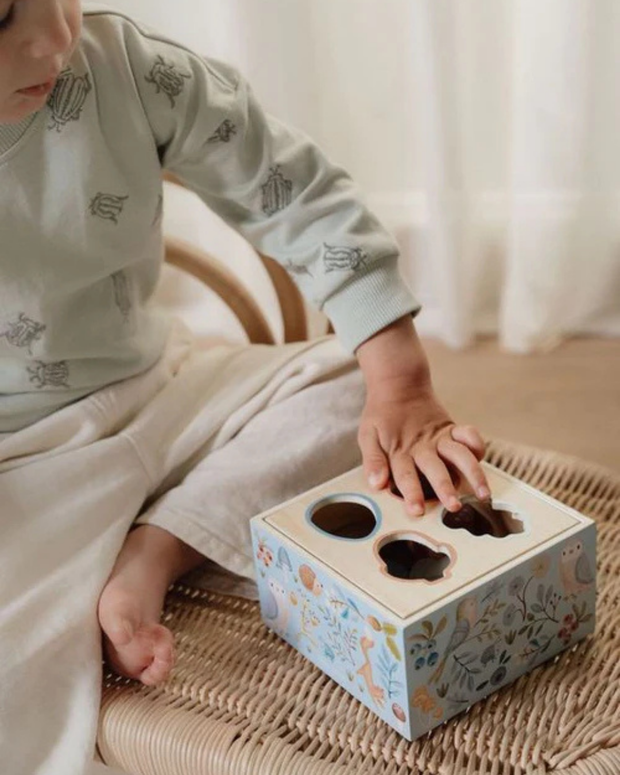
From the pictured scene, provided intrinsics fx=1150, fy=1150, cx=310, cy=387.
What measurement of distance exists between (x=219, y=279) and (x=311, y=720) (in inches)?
19.0

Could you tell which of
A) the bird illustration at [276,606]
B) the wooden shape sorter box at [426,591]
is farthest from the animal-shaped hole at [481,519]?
the bird illustration at [276,606]

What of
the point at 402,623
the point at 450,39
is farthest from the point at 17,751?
the point at 450,39

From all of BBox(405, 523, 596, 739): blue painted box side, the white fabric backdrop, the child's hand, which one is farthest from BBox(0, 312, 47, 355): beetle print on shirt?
the white fabric backdrop

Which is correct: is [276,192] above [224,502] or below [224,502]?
above

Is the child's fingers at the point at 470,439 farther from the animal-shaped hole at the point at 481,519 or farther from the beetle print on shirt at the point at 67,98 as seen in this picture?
the beetle print on shirt at the point at 67,98

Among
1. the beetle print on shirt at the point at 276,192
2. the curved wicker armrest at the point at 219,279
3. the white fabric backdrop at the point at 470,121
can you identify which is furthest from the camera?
the white fabric backdrop at the point at 470,121

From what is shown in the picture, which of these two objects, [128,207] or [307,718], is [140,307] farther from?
[307,718]

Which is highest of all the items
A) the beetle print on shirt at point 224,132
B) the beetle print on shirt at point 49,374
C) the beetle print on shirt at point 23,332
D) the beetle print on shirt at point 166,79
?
the beetle print on shirt at point 166,79

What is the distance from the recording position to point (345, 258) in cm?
86

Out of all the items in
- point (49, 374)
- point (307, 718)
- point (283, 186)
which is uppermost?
point (283, 186)

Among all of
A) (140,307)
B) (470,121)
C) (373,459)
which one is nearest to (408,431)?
(373,459)

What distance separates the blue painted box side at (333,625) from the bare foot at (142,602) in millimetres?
75

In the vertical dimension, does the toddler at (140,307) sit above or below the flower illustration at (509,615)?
above

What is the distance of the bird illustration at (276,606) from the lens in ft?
2.52
